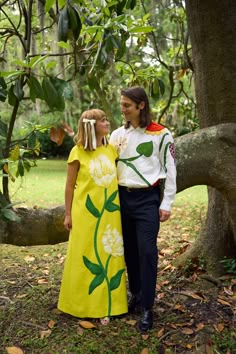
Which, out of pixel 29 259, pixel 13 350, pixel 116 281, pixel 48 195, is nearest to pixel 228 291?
pixel 116 281

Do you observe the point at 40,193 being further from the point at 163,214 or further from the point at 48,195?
the point at 163,214

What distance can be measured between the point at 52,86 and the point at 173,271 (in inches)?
79.1

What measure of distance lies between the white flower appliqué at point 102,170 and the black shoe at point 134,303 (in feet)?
2.80

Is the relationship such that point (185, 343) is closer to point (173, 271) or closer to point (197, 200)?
point (173, 271)

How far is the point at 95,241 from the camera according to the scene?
2912 mm

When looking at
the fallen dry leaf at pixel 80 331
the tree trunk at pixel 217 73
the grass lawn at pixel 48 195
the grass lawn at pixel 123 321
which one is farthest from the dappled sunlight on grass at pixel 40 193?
the fallen dry leaf at pixel 80 331

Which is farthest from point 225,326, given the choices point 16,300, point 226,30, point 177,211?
point 177,211

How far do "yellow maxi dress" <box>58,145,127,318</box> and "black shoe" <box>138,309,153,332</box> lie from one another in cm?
17

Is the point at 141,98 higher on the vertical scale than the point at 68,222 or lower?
higher

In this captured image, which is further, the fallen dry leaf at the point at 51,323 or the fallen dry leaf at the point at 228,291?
the fallen dry leaf at the point at 228,291

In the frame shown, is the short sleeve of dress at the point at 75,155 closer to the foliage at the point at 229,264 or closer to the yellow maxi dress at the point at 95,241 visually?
the yellow maxi dress at the point at 95,241

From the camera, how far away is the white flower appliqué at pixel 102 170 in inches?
113

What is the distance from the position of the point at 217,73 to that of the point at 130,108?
101 centimetres

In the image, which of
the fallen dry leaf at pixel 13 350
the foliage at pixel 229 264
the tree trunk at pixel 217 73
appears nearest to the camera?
the fallen dry leaf at pixel 13 350
